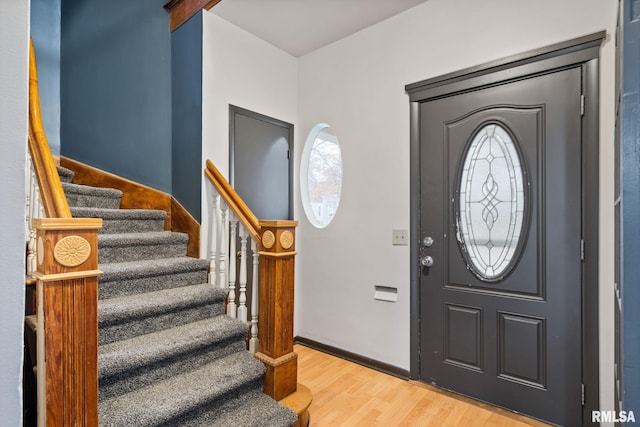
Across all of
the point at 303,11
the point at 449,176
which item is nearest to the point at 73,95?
the point at 303,11

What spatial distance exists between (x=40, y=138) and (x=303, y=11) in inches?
75.6

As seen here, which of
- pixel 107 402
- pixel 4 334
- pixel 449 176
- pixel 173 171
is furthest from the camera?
pixel 173 171

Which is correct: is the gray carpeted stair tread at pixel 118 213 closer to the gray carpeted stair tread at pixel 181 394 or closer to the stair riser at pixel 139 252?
the stair riser at pixel 139 252

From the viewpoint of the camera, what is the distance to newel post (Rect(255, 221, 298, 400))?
6.41 feet

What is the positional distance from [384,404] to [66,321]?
180 cm

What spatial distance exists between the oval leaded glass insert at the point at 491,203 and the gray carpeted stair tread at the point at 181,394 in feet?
4.99

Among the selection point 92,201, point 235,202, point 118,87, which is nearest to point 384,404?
point 235,202

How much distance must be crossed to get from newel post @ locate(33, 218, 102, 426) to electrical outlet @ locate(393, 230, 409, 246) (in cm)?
188

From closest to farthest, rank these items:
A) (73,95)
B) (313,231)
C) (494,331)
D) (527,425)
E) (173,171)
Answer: (527,425)
(494,331)
(173,171)
(313,231)
(73,95)

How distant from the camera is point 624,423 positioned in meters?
0.88

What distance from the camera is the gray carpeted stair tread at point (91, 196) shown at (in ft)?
8.46

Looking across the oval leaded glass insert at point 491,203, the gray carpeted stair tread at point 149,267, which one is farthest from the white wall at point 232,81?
the oval leaded glass insert at point 491,203

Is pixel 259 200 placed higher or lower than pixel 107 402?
higher

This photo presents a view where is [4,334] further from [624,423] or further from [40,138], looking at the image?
[40,138]
